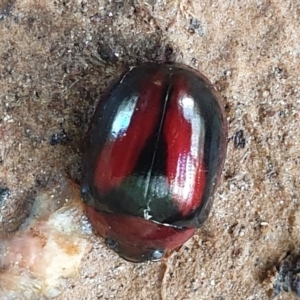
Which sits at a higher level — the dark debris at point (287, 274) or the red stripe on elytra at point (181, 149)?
the red stripe on elytra at point (181, 149)

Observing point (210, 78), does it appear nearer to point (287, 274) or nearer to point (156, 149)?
point (156, 149)

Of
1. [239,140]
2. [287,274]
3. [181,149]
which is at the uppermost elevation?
[181,149]

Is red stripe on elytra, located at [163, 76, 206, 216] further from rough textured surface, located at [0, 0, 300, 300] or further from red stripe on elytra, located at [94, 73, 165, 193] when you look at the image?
rough textured surface, located at [0, 0, 300, 300]

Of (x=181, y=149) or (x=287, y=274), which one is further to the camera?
(x=287, y=274)

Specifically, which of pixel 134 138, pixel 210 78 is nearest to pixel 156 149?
pixel 134 138

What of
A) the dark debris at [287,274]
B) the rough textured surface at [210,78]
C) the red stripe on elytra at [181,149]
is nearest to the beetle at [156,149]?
the red stripe on elytra at [181,149]

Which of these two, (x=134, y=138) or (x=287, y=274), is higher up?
(x=134, y=138)

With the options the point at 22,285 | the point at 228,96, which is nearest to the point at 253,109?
the point at 228,96

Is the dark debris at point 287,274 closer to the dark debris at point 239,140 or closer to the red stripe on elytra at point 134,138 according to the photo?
the dark debris at point 239,140
